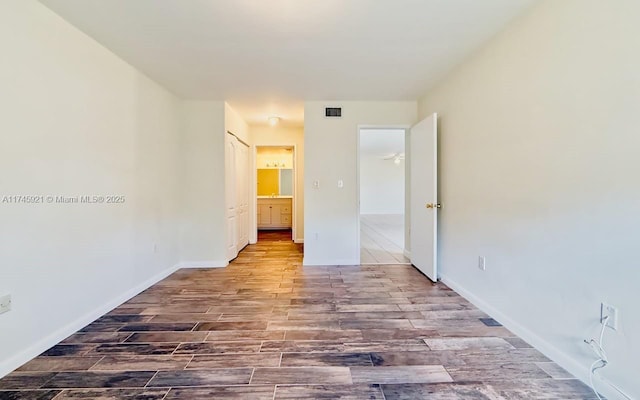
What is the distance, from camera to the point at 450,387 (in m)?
1.65

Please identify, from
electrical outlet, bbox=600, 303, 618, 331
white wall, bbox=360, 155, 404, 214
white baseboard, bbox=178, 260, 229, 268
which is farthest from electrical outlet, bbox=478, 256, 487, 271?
white wall, bbox=360, 155, 404, 214

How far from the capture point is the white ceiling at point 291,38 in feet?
6.80

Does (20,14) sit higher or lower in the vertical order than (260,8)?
lower

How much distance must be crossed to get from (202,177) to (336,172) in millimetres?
1969

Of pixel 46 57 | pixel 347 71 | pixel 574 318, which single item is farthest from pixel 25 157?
pixel 574 318

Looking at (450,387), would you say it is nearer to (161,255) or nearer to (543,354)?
(543,354)

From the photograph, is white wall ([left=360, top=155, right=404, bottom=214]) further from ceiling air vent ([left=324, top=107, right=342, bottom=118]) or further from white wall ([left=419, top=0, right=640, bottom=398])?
white wall ([left=419, top=0, right=640, bottom=398])

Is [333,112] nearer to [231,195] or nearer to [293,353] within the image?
[231,195]

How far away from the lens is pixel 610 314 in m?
1.55

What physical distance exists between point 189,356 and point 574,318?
244 centimetres

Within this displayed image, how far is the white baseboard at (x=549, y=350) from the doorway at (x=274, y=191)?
5.92 meters

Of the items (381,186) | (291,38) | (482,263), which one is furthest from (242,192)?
(381,186)

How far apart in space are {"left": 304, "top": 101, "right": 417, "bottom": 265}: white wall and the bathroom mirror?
4.50m

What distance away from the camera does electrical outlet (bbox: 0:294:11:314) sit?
176 centimetres
